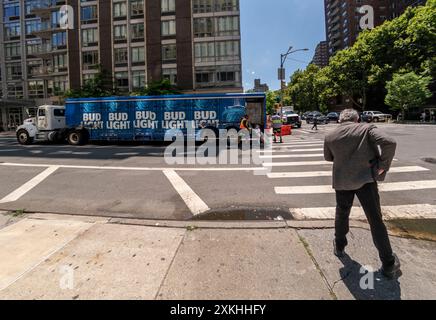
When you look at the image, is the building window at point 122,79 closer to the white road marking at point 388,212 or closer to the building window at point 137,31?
the building window at point 137,31

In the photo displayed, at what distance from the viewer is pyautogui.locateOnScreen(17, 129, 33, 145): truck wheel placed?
19828 mm

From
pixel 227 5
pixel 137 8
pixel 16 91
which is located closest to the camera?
pixel 227 5

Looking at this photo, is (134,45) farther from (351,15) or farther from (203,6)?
(351,15)

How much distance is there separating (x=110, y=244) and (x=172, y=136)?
13.9m

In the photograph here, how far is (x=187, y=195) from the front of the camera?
6754mm

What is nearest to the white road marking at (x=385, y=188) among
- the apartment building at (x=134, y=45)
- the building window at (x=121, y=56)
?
the apartment building at (x=134, y=45)

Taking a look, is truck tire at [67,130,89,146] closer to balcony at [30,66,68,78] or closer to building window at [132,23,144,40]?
building window at [132,23,144,40]

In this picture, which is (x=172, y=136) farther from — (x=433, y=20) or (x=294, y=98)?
(x=294, y=98)

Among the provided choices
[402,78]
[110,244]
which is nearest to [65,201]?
[110,244]

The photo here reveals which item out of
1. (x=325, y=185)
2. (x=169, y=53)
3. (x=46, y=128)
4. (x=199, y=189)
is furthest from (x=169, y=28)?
(x=325, y=185)

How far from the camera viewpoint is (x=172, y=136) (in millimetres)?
17719

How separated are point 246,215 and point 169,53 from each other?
3706cm

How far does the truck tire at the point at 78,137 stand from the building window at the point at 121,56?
77.7ft
